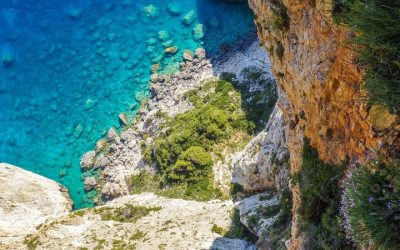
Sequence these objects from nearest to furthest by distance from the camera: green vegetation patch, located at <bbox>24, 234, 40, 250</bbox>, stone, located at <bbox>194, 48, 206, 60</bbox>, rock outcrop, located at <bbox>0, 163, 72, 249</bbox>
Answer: green vegetation patch, located at <bbox>24, 234, 40, 250</bbox>
rock outcrop, located at <bbox>0, 163, 72, 249</bbox>
stone, located at <bbox>194, 48, 206, 60</bbox>

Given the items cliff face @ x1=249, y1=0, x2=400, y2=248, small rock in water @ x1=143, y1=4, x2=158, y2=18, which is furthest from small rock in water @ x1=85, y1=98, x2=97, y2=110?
cliff face @ x1=249, y1=0, x2=400, y2=248

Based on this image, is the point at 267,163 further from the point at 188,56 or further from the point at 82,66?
the point at 82,66

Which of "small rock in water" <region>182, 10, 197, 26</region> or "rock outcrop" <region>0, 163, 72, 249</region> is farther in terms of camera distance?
"small rock in water" <region>182, 10, 197, 26</region>

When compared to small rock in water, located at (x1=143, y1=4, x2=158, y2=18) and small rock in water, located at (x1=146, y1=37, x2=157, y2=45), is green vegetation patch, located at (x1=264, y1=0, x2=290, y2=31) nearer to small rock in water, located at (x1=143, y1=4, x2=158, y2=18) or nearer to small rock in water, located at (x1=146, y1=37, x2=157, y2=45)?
small rock in water, located at (x1=146, y1=37, x2=157, y2=45)

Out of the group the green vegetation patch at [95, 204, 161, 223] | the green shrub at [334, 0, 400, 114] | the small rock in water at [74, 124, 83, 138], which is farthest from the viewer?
the small rock in water at [74, 124, 83, 138]

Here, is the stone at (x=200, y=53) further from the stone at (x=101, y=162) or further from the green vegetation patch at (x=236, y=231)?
the green vegetation patch at (x=236, y=231)

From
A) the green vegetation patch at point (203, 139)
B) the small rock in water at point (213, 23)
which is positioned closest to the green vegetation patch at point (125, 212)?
the green vegetation patch at point (203, 139)

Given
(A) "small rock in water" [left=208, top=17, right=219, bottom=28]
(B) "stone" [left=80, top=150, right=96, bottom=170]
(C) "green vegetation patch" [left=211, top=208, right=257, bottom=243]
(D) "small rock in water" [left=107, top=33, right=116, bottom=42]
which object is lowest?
(B) "stone" [left=80, top=150, right=96, bottom=170]
